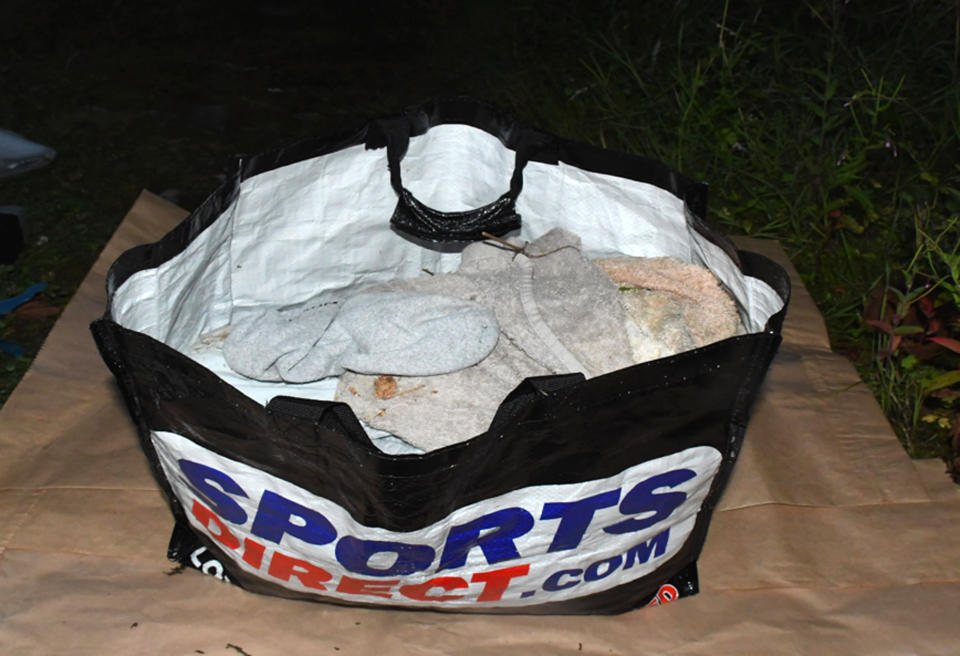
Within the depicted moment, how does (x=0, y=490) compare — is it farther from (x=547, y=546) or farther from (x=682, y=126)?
(x=682, y=126)

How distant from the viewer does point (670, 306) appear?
A: 146 centimetres

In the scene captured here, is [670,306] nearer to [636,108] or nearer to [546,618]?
[546,618]

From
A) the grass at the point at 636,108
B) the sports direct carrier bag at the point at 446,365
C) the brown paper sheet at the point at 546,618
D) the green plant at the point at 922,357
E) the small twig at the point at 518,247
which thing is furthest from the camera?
the grass at the point at 636,108

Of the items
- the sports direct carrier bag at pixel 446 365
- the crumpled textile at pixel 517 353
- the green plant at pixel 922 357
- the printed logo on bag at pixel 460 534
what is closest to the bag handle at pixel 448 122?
the sports direct carrier bag at pixel 446 365

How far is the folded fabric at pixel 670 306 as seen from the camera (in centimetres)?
142

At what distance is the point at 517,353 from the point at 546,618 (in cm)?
40

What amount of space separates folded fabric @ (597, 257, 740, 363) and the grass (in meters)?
0.44

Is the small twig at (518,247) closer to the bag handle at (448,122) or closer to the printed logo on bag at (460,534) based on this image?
the bag handle at (448,122)

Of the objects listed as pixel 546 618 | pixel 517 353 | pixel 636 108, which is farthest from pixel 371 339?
pixel 636 108

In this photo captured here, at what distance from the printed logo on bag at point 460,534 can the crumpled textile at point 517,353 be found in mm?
210

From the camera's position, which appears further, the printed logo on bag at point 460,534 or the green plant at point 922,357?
the green plant at point 922,357

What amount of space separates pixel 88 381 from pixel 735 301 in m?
1.16

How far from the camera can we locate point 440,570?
1.22 meters

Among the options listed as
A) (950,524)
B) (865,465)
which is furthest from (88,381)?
(950,524)
